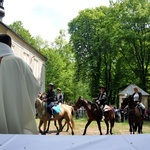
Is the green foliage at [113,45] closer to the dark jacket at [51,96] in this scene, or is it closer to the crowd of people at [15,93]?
the dark jacket at [51,96]

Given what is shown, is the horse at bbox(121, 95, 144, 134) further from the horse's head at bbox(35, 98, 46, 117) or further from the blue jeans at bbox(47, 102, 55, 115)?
the horse's head at bbox(35, 98, 46, 117)

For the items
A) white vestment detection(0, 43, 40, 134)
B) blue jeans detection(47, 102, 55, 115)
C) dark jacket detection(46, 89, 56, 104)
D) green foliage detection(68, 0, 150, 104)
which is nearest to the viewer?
white vestment detection(0, 43, 40, 134)

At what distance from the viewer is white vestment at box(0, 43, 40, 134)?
9.05ft

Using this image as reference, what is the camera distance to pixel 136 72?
40844 millimetres

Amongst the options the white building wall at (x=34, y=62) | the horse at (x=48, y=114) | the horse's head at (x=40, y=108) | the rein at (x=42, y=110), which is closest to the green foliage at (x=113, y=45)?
the white building wall at (x=34, y=62)

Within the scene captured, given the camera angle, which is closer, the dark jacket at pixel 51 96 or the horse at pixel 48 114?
the horse at pixel 48 114

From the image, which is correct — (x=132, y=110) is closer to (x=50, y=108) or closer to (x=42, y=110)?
(x=50, y=108)

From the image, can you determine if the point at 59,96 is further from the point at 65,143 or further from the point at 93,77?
the point at 93,77

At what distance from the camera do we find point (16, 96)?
287cm

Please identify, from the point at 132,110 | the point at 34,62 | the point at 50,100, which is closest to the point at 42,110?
the point at 50,100

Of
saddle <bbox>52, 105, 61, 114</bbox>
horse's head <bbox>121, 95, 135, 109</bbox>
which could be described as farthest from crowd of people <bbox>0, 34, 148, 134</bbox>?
saddle <bbox>52, 105, 61, 114</bbox>

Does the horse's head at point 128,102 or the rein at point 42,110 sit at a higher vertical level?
the horse's head at point 128,102

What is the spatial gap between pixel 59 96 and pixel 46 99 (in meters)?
2.05

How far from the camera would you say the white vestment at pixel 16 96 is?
9.05ft
